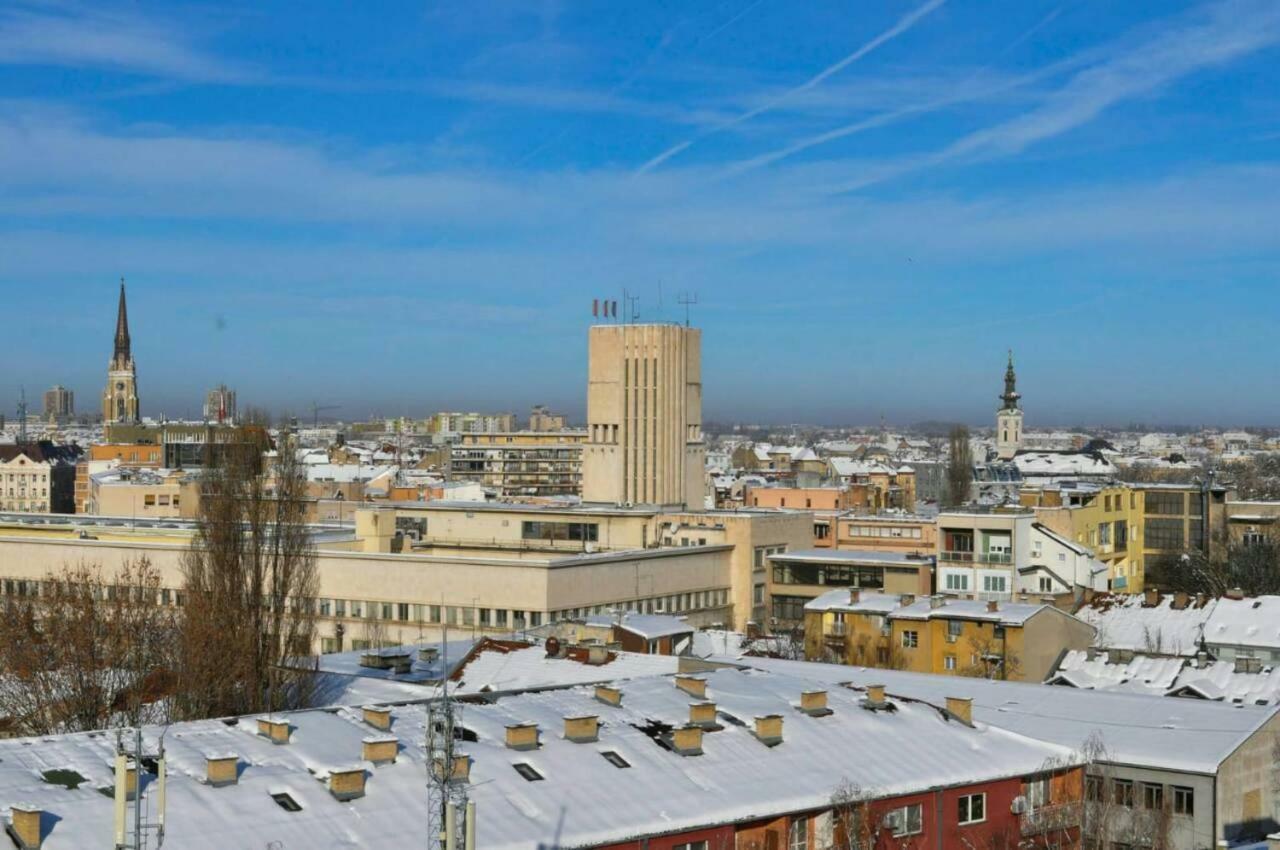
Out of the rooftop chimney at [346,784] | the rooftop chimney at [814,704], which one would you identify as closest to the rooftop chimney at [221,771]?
the rooftop chimney at [346,784]

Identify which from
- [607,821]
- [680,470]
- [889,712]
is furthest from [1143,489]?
[607,821]

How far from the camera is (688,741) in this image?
21.9 metres

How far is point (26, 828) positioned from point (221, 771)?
260 cm

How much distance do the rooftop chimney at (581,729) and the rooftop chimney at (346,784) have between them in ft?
11.2

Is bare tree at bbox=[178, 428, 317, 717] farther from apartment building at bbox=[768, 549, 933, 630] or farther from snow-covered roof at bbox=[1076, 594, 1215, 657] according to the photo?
apartment building at bbox=[768, 549, 933, 630]

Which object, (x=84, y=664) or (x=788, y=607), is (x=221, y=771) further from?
(x=788, y=607)

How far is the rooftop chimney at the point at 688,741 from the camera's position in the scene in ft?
71.6

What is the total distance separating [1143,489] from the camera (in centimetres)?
7469

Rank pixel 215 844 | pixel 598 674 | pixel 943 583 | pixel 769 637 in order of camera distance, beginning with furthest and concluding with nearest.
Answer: pixel 943 583 → pixel 769 637 → pixel 598 674 → pixel 215 844

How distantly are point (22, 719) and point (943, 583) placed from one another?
115ft

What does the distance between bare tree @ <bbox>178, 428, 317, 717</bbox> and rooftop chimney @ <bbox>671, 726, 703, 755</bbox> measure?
1175 cm

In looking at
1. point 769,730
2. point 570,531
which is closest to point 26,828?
point 769,730

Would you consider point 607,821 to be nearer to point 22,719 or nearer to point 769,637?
point 22,719

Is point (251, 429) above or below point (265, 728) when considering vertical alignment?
above
